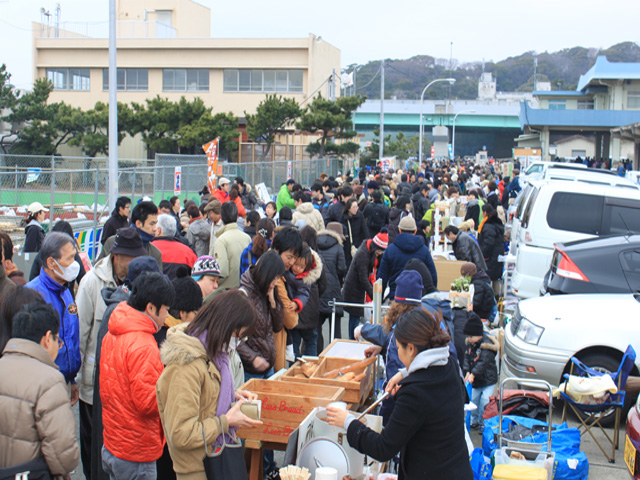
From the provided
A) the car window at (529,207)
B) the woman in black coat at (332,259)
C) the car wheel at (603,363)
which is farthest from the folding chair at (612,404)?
the car window at (529,207)

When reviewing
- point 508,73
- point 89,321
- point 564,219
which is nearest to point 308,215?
point 564,219

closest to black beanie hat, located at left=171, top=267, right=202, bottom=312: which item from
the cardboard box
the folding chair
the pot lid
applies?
the pot lid

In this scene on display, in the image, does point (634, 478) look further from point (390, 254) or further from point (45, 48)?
point (45, 48)

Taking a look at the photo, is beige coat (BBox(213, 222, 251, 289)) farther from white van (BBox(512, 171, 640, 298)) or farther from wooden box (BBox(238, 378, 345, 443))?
white van (BBox(512, 171, 640, 298))

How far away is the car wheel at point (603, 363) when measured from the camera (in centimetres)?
732

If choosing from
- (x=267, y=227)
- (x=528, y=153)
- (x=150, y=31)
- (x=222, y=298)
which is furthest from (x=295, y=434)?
(x=150, y=31)

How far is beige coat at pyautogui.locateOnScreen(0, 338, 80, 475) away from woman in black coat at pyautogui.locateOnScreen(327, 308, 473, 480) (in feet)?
5.49

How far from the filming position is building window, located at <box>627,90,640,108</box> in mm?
51312

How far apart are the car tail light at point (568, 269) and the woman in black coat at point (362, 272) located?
2.47 m

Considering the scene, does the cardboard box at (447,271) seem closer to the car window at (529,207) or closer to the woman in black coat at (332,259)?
the car window at (529,207)

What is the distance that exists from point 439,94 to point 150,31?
397ft

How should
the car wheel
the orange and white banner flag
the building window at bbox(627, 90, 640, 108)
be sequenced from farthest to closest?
the building window at bbox(627, 90, 640, 108)
the orange and white banner flag
the car wheel

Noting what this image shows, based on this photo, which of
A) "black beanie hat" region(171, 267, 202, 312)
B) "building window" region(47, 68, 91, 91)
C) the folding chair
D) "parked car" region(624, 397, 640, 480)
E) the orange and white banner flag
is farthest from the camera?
"building window" region(47, 68, 91, 91)

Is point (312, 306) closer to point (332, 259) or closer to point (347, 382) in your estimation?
point (332, 259)
